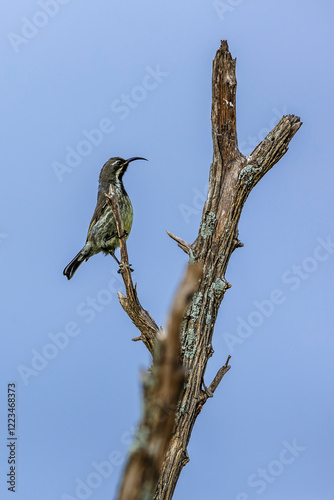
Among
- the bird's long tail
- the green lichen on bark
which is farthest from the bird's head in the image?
the green lichen on bark

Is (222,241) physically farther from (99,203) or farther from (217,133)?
(99,203)

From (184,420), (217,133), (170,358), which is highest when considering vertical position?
(217,133)

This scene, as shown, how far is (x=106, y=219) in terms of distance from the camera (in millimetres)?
8273

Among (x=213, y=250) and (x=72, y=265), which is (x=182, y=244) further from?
(x=72, y=265)

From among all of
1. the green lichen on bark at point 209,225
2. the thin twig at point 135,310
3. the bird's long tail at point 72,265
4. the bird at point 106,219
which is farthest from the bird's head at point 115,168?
the green lichen on bark at point 209,225

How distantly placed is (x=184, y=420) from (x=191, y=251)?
1607mm

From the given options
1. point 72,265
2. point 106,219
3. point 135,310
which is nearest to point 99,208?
point 106,219

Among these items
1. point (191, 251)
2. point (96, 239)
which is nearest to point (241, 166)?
point (191, 251)

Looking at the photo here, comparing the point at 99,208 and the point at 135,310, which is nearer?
the point at 135,310

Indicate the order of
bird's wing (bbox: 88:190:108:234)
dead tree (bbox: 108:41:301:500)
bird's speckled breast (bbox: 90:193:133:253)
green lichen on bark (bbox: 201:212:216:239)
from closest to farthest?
dead tree (bbox: 108:41:301:500), green lichen on bark (bbox: 201:212:216:239), bird's speckled breast (bbox: 90:193:133:253), bird's wing (bbox: 88:190:108:234)

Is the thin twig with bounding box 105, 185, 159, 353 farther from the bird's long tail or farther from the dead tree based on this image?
the bird's long tail

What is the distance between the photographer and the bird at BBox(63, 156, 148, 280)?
8266 millimetres

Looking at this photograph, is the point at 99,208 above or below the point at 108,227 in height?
above

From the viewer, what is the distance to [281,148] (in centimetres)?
622
